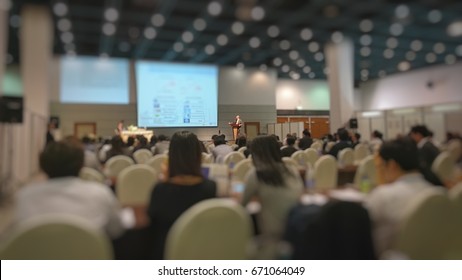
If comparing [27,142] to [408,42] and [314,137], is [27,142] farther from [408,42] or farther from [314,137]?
[408,42]

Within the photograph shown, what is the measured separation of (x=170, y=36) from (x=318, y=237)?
1.58m

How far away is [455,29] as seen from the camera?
218 centimetres

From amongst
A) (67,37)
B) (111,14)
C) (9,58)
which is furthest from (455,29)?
(9,58)

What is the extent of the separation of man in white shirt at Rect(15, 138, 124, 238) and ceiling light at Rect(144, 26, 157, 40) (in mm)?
896

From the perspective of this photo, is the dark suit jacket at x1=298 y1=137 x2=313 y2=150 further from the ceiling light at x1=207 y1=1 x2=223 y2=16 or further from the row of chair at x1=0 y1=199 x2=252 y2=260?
the row of chair at x1=0 y1=199 x2=252 y2=260

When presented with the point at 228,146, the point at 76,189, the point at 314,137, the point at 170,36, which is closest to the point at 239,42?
the point at 170,36

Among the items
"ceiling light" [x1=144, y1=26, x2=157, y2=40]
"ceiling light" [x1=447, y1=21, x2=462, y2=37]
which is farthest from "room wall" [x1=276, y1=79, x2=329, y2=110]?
"ceiling light" [x1=144, y1=26, x2=157, y2=40]

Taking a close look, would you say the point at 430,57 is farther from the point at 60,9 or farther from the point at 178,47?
the point at 60,9

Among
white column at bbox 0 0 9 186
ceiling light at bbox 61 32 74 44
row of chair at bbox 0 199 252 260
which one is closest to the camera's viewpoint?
row of chair at bbox 0 199 252 260

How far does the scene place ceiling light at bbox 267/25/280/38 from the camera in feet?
7.28

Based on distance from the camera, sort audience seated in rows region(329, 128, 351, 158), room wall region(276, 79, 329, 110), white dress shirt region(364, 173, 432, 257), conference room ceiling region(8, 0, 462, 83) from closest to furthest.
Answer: white dress shirt region(364, 173, 432, 257) < conference room ceiling region(8, 0, 462, 83) < room wall region(276, 79, 329, 110) < audience seated in rows region(329, 128, 351, 158)

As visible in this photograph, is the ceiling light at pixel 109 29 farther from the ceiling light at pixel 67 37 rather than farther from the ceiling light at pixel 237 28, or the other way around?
the ceiling light at pixel 237 28

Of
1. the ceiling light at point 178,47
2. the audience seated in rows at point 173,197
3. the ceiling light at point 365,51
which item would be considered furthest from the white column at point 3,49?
the ceiling light at point 365,51

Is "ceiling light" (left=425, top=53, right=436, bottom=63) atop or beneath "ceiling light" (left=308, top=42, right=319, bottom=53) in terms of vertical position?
beneath
